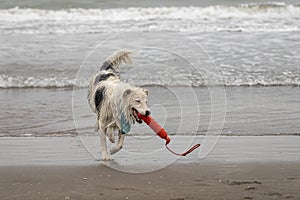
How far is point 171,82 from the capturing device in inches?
536

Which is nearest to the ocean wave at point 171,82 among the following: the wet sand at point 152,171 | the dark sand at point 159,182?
the wet sand at point 152,171

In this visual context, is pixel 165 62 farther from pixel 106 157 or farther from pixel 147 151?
pixel 106 157

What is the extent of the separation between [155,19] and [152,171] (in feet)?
53.1

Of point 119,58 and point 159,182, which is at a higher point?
point 119,58

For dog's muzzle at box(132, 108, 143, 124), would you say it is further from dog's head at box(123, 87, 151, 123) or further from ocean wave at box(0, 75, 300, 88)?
ocean wave at box(0, 75, 300, 88)

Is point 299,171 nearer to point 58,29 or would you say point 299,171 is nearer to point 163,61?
point 163,61

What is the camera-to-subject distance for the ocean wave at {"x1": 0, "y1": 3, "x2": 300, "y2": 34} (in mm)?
20656

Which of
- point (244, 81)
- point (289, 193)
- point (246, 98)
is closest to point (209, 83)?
point (244, 81)

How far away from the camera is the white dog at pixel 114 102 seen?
6680 mm

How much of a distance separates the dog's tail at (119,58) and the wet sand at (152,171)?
1.10 metres

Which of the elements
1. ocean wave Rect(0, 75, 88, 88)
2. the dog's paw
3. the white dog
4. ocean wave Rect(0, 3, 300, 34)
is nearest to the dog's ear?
the white dog

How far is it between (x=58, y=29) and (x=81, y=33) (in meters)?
1.26

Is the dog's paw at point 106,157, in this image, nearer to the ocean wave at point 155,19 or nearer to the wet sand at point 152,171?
the wet sand at point 152,171

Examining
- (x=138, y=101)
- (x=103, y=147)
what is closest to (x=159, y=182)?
(x=138, y=101)
